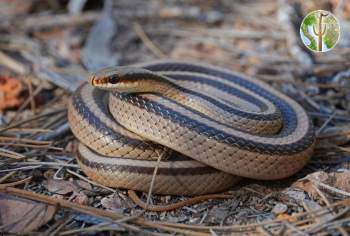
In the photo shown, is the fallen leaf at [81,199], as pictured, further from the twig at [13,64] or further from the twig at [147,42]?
the twig at [147,42]

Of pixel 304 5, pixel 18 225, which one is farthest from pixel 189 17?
pixel 18 225

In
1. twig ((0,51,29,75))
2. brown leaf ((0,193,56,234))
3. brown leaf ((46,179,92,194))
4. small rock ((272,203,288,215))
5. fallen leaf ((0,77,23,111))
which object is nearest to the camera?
brown leaf ((0,193,56,234))

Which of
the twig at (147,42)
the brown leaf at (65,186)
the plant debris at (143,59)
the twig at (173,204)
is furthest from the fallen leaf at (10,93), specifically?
the twig at (173,204)

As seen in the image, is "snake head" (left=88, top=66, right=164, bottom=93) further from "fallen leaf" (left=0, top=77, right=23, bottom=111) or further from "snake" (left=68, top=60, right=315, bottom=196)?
"fallen leaf" (left=0, top=77, right=23, bottom=111)

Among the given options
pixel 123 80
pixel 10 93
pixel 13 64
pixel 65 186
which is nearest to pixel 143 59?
pixel 13 64

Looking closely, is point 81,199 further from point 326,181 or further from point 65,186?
point 326,181

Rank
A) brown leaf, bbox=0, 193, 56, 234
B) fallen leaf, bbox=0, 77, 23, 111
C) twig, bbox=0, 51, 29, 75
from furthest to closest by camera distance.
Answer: twig, bbox=0, 51, 29, 75, fallen leaf, bbox=0, 77, 23, 111, brown leaf, bbox=0, 193, 56, 234

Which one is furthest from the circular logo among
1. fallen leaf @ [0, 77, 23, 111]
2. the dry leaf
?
fallen leaf @ [0, 77, 23, 111]
